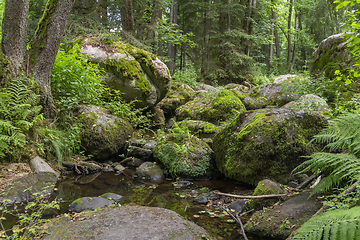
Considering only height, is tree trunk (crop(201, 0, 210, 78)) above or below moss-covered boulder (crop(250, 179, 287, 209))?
above

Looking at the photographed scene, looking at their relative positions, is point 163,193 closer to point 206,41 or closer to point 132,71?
point 132,71

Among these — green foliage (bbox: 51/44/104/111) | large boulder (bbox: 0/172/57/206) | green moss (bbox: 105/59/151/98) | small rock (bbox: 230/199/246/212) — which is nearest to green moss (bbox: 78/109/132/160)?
green foliage (bbox: 51/44/104/111)

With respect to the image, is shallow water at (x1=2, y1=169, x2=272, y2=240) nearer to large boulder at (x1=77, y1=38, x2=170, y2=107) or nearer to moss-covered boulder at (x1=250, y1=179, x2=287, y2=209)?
moss-covered boulder at (x1=250, y1=179, x2=287, y2=209)

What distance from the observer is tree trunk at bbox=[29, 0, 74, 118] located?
4965 millimetres

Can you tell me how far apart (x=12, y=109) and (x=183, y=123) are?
4800 mm

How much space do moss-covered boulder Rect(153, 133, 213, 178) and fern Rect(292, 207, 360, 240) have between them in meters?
4.05

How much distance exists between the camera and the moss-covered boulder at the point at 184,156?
528 cm

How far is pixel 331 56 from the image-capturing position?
8.54 m

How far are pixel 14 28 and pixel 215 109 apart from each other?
629 cm

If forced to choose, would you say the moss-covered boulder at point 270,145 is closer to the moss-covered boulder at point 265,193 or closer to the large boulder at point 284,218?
the moss-covered boulder at point 265,193

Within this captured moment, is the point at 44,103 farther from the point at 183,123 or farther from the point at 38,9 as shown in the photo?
the point at 38,9

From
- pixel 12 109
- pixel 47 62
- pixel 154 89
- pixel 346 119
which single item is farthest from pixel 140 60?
pixel 346 119

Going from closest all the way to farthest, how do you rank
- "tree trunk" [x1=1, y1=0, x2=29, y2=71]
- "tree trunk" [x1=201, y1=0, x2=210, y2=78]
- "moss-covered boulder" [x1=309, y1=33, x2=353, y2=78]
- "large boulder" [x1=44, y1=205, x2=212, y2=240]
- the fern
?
the fern < "large boulder" [x1=44, y1=205, x2=212, y2=240] < "tree trunk" [x1=1, y1=0, x2=29, y2=71] < "moss-covered boulder" [x1=309, y1=33, x2=353, y2=78] < "tree trunk" [x1=201, y1=0, x2=210, y2=78]

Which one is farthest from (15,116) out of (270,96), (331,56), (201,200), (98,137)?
(331,56)
